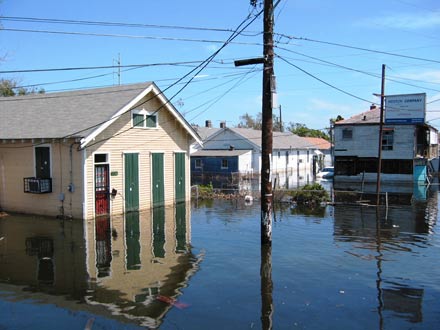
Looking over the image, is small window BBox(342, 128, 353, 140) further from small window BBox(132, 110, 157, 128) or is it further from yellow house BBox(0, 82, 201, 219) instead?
small window BBox(132, 110, 157, 128)

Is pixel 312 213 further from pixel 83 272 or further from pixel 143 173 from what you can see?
pixel 83 272

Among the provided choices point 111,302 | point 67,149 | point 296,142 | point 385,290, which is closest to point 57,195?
point 67,149

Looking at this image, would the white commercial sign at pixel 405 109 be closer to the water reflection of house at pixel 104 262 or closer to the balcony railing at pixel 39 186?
the water reflection of house at pixel 104 262

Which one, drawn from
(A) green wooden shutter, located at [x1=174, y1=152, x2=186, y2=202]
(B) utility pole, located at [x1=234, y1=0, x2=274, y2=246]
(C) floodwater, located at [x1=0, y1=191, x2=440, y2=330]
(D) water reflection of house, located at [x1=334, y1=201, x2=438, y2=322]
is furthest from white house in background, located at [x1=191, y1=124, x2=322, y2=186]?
(B) utility pole, located at [x1=234, y1=0, x2=274, y2=246]

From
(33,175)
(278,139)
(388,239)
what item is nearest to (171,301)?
(388,239)

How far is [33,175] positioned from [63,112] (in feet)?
11.1

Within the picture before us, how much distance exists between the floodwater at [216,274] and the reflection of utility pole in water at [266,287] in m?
0.03

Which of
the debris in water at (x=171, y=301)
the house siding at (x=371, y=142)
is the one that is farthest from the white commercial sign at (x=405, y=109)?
the debris in water at (x=171, y=301)

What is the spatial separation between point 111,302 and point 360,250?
27.1ft

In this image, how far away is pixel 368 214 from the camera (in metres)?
21.1

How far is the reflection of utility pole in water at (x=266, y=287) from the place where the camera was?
823 centimetres

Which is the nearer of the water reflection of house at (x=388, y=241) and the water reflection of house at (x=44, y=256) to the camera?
the water reflection of house at (x=388, y=241)

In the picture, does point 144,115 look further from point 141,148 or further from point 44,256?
point 44,256

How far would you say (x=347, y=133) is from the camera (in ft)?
156
